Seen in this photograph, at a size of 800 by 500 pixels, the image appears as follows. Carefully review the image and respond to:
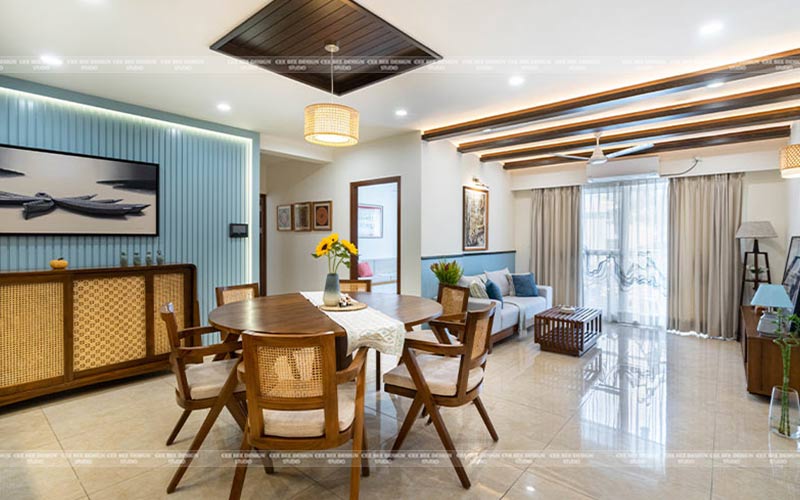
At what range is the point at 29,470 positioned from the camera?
2238 mm

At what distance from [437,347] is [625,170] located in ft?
15.7

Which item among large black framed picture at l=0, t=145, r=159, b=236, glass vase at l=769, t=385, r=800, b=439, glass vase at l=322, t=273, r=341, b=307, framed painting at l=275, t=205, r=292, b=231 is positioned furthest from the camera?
framed painting at l=275, t=205, r=292, b=231

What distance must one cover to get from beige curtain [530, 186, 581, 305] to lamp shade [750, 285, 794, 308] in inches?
132

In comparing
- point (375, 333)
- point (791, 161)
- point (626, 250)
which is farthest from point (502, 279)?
point (375, 333)

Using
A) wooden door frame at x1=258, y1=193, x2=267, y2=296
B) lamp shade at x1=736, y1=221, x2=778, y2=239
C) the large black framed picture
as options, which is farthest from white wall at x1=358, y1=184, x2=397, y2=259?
lamp shade at x1=736, y1=221, x2=778, y2=239

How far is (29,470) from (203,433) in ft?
3.47

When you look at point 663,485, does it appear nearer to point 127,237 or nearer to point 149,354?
point 149,354

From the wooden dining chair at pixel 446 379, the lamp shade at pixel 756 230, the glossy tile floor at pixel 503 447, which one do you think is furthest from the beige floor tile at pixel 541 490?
the lamp shade at pixel 756 230

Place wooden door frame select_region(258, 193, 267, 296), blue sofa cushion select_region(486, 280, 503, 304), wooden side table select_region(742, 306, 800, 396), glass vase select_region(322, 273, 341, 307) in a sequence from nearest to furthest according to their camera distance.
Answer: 1. glass vase select_region(322, 273, 341, 307)
2. wooden side table select_region(742, 306, 800, 396)
3. blue sofa cushion select_region(486, 280, 503, 304)
4. wooden door frame select_region(258, 193, 267, 296)

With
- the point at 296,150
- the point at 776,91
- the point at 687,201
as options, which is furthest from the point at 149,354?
the point at 687,201

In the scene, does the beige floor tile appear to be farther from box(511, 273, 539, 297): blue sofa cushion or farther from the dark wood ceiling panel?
box(511, 273, 539, 297): blue sofa cushion

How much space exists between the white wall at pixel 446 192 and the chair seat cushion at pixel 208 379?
307cm

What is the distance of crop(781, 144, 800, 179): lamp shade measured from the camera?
3.25 metres

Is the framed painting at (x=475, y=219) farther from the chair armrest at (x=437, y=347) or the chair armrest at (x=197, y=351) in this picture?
the chair armrest at (x=197, y=351)
